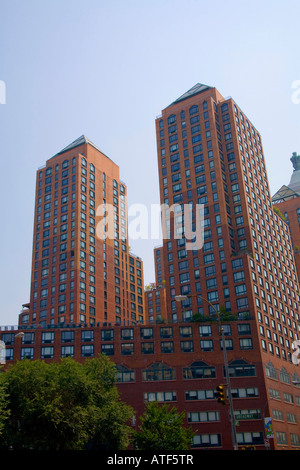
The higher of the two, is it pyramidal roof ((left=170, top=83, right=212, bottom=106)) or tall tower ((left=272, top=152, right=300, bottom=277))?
pyramidal roof ((left=170, top=83, right=212, bottom=106))

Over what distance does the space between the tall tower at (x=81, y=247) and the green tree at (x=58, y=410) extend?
5520 centimetres

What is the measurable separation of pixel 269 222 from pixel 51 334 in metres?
55.3

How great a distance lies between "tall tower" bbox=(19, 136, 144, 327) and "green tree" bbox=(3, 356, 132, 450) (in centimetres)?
5520

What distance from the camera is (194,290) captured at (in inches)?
3944

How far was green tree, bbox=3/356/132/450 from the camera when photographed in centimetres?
5088

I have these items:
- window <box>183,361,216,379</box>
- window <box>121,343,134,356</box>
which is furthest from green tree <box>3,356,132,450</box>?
window <box>121,343,134,356</box>

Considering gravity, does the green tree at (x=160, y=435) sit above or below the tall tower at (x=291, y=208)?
below

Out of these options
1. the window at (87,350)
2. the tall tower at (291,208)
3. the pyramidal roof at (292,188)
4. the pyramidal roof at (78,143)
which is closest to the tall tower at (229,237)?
the window at (87,350)

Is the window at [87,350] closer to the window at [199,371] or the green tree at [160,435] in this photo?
the window at [199,371]

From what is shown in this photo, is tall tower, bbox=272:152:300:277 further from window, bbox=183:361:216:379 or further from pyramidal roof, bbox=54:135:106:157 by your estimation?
window, bbox=183:361:216:379

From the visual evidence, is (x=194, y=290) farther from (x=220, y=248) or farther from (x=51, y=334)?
(x=51, y=334)

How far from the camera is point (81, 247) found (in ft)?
399

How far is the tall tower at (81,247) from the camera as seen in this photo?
117312mm
